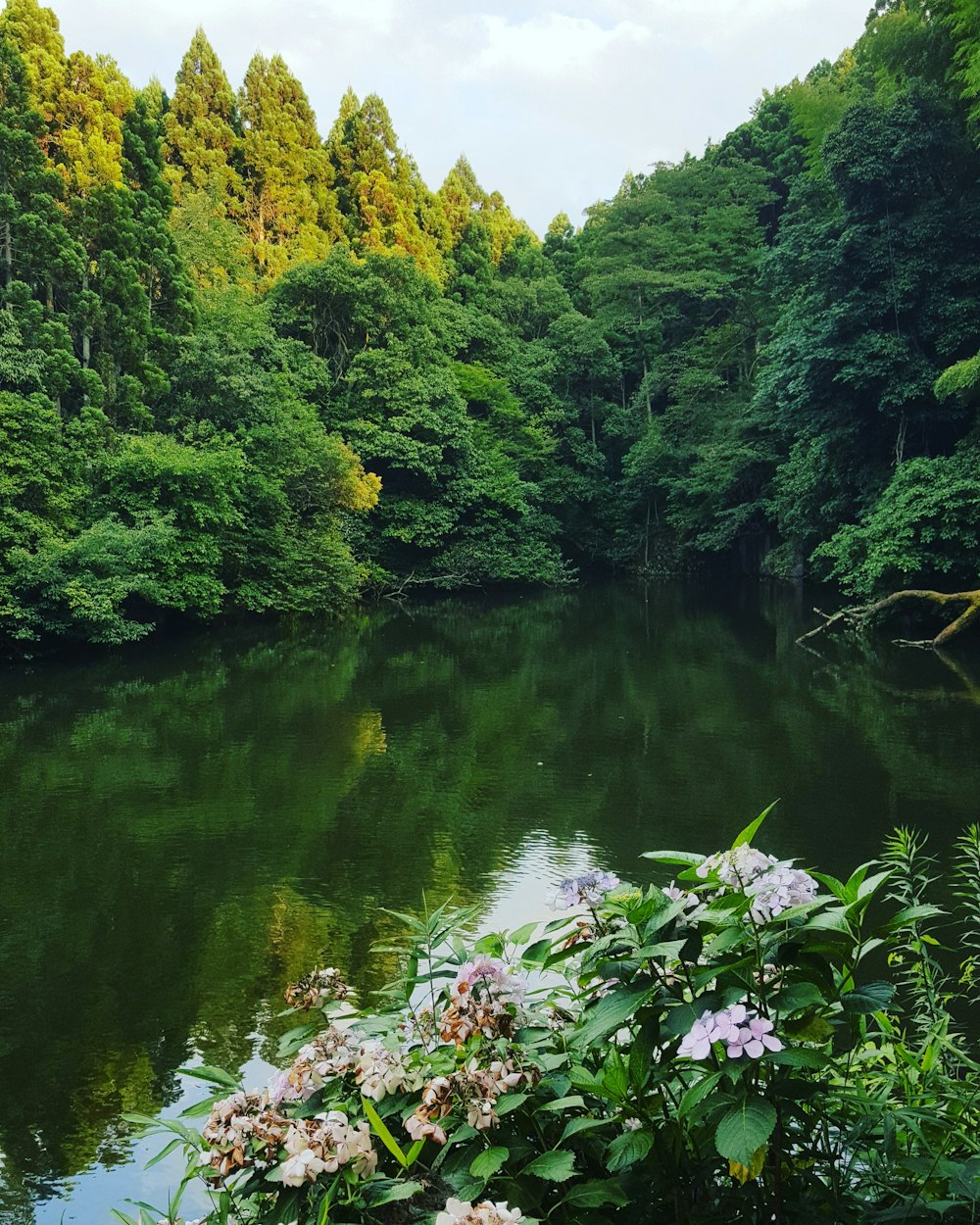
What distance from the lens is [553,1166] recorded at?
1.24 m

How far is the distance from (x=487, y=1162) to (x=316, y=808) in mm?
5622

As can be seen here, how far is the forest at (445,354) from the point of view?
14.9m

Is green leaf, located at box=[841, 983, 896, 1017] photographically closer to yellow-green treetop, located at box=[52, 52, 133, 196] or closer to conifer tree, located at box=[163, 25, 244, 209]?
yellow-green treetop, located at box=[52, 52, 133, 196]

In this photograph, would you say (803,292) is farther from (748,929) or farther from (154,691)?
(748,929)

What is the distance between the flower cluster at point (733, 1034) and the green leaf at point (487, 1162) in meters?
0.27

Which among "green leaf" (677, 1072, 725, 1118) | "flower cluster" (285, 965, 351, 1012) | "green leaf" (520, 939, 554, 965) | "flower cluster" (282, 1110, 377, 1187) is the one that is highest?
"green leaf" (520, 939, 554, 965)

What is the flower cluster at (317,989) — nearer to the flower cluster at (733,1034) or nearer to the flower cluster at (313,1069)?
the flower cluster at (313,1069)

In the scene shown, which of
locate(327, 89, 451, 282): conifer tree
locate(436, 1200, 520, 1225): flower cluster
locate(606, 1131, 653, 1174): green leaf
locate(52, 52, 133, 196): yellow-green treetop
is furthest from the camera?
locate(327, 89, 451, 282): conifer tree

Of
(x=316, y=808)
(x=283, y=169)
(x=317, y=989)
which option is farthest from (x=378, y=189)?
(x=317, y=989)

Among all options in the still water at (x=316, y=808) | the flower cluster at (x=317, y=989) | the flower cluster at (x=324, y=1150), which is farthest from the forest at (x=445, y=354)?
the flower cluster at (x=324, y=1150)

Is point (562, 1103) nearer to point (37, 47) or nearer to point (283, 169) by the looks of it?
point (37, 47)

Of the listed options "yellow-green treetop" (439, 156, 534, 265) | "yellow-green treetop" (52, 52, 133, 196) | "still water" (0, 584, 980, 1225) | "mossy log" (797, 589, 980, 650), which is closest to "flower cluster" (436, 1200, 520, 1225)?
"still water" (0, 584, 980, 1225)

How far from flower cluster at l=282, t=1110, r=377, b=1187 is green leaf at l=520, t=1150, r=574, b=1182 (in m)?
0.20

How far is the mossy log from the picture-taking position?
43.0 feet
